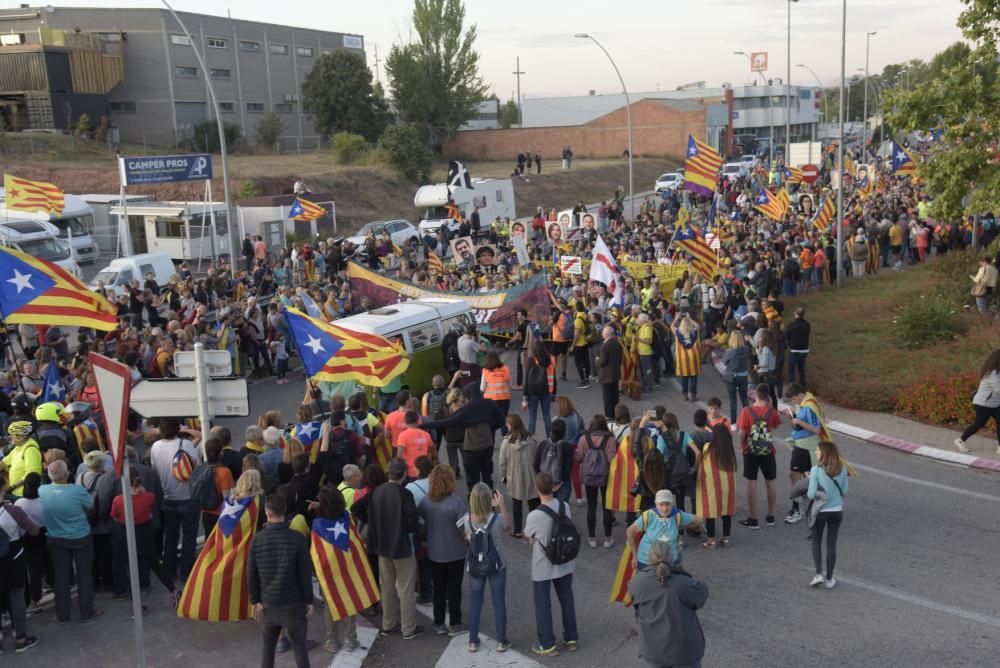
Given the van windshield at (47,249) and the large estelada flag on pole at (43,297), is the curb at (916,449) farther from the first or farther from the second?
the van windshield at (47,249)

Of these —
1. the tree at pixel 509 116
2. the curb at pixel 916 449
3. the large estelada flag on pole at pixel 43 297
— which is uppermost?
the tree at pixel 509 116

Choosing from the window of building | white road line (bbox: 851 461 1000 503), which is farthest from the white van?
the window of building

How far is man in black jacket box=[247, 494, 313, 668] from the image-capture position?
23.5 ft

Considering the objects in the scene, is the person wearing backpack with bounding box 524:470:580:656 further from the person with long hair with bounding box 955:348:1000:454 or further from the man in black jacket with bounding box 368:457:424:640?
the person with long hair with bounding box 955:348:1000:454

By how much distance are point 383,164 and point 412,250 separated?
2200 cm

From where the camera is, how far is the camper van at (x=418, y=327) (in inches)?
610

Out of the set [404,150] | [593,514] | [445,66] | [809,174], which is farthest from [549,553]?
[445,66]

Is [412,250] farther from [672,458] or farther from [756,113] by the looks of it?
[756,113]

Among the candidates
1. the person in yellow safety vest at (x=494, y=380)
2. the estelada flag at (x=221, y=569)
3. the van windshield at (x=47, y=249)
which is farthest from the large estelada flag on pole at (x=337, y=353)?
the van windshield at (x=47, y=249)

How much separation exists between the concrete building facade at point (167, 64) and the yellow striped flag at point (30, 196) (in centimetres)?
3554

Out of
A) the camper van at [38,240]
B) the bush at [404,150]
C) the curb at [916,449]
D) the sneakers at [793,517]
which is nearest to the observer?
the sneakers at [793,517]

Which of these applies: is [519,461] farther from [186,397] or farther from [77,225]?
[77,225]

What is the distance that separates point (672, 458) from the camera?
9898 millimetres

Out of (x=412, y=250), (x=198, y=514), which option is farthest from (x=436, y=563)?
(x=412, y=250)
